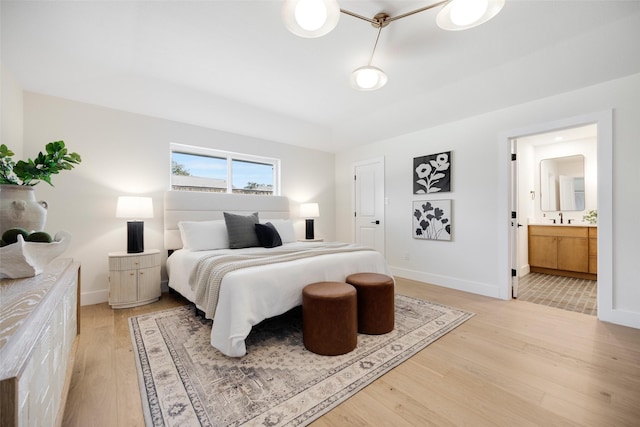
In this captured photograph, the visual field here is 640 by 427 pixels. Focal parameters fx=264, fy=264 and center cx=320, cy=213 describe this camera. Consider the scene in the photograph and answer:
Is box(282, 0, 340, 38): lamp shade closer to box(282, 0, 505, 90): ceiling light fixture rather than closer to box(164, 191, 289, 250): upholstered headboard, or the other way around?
box(282, 0, 505, 90): ceiling light fixture

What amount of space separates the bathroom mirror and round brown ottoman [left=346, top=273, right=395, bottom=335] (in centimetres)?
436

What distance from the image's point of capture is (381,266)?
2867mm

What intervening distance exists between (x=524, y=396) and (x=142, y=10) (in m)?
3.60

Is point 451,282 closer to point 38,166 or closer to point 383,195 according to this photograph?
point 383,195

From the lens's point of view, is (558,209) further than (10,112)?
Yes

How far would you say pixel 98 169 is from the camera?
3.09 meters

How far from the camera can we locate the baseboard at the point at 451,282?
329 cm

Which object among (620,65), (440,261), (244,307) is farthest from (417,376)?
(620,65)

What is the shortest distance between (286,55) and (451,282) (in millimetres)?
3460

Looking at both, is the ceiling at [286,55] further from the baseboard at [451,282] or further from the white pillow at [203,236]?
the baseboard at [451,282]

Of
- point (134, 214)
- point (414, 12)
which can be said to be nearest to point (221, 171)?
point (134, 214)

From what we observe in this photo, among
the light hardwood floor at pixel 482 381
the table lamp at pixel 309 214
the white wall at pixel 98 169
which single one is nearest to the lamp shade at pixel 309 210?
the table lamp at pixel 309 214

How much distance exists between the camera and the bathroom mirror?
448cm

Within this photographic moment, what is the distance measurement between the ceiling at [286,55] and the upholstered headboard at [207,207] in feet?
3.58
